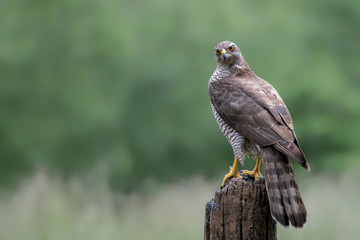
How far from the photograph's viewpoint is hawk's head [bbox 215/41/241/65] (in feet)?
16.0

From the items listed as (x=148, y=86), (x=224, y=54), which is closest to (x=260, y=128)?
(x=224, y=54)

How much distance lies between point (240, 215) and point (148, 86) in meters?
5.27

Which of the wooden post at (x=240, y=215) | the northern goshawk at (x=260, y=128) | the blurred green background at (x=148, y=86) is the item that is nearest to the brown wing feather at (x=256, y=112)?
the northern goshawk at (x=260, y=128)

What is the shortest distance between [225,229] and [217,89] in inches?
53.8

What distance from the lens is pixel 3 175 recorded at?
808cm

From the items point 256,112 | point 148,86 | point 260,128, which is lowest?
point 260,128

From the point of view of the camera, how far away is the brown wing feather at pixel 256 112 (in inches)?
155

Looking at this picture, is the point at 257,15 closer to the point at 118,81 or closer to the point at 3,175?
the point at 118,81

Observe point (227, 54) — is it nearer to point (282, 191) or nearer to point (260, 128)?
point (260, 128)

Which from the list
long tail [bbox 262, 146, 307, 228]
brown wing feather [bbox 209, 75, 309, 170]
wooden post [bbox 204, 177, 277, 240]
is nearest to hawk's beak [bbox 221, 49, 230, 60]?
brown wing feather [bbox 209, 75, 309, 170]

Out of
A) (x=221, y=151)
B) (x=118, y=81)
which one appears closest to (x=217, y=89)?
(x=221, y=151)

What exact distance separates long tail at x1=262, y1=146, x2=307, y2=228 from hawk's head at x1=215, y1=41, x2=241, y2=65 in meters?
1.21

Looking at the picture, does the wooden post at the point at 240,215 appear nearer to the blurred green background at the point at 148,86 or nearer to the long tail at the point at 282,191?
the long tail at the point at 282,191

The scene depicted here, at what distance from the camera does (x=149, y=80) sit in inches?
346
